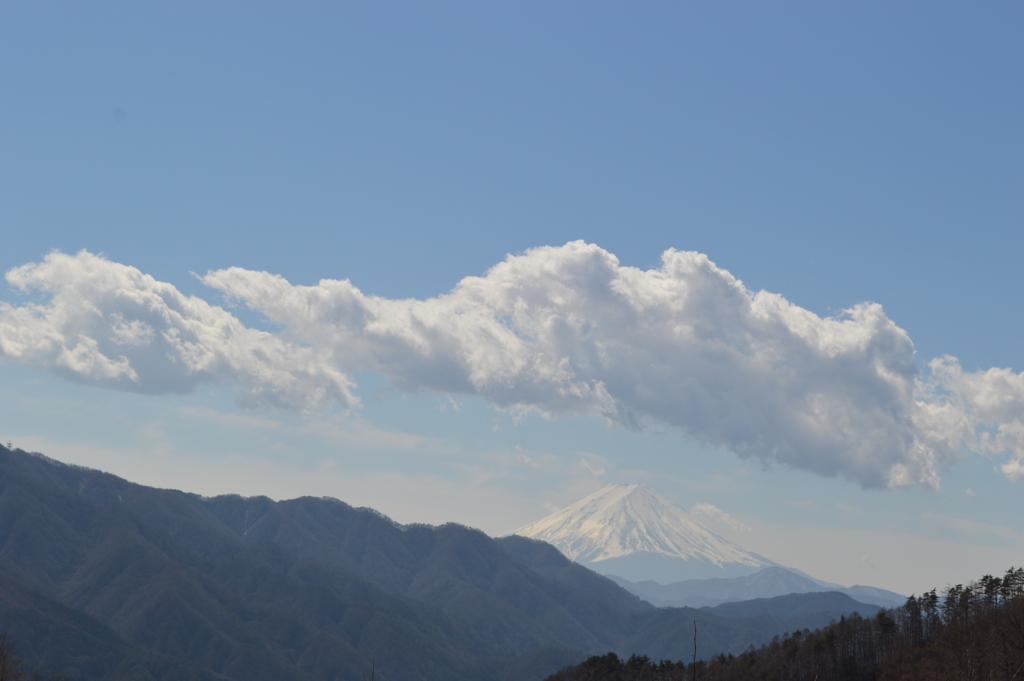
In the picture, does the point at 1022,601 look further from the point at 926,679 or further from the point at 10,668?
the point at 10,668

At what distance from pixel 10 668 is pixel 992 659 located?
15067 cm

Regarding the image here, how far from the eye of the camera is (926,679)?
15562 cm

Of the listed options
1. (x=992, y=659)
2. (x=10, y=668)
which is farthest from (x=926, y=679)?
(x=10, y=668)

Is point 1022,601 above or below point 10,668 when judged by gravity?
above

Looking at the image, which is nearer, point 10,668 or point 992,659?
point 992,659

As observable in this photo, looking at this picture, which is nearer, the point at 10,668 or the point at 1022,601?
the point at 10,668

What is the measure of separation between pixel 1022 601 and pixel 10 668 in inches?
7656

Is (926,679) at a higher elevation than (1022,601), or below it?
below

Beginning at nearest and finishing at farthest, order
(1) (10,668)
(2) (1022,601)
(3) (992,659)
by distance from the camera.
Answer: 1. (3) (992,659)
2. (1) (10,668)
3. (2) (1022,601)

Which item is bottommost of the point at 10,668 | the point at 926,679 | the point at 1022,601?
the point at 10,668

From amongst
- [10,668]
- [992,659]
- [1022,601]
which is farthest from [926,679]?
[10,668]

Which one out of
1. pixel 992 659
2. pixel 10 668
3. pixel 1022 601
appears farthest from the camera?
pixel 1022 601

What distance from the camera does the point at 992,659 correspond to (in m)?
126

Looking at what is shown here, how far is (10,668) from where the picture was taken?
14875 cm
